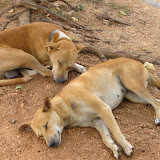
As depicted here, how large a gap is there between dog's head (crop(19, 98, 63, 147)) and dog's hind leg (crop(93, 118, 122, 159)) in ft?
2.11

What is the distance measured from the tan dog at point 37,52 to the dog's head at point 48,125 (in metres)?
1.49

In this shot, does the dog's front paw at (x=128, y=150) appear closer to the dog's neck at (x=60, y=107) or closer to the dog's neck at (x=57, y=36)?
the dog's neck at (x=60, y=107)

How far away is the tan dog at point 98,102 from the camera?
3.76 meters

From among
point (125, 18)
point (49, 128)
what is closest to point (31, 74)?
point (49, 128)

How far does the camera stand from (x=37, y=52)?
602 centimetres

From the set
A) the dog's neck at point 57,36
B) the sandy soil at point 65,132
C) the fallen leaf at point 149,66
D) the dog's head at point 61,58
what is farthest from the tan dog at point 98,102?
the dog's neck at point 57,36

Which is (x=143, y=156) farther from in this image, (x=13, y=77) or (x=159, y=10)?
(x=159, y=10)

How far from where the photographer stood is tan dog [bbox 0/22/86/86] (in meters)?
5.34

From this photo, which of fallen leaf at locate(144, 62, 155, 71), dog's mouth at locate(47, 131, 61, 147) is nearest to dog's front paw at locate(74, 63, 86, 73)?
fallen leaf at locate(144, 62, 155, 71)

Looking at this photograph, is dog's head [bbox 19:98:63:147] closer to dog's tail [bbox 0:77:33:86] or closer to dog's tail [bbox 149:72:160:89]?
dog's tail [bbox 0:77:33:86]

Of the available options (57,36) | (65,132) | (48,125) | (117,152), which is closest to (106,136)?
(117,152)

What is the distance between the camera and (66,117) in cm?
405

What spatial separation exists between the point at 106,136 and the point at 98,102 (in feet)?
1.87

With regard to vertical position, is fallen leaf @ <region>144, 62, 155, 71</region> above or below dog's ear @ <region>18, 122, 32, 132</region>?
above
